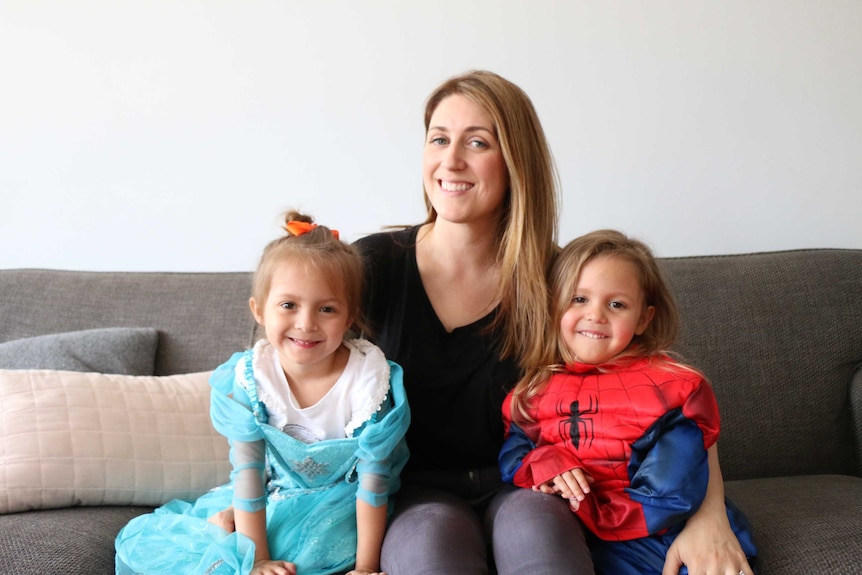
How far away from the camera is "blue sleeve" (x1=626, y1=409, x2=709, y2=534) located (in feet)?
4.91

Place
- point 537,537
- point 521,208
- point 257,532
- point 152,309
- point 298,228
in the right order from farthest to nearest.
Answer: point 152,309 → point 521,208 → point 298,228 → point 257,532 → point 537,537

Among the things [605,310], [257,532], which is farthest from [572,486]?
[257,532]

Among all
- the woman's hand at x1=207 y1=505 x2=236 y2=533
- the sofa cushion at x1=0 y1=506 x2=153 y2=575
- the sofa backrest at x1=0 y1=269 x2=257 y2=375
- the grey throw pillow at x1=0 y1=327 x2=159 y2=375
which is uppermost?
the sofa backrest at x1=0 y1=269 x2=257 y2=375

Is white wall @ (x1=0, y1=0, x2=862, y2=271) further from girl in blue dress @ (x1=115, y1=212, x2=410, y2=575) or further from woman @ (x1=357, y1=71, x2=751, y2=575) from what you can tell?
girl in blue dress @ (x1=115, y1=212, x2=410, y2=575)

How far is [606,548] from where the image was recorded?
157 cm

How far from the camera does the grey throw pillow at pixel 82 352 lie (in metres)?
2.03

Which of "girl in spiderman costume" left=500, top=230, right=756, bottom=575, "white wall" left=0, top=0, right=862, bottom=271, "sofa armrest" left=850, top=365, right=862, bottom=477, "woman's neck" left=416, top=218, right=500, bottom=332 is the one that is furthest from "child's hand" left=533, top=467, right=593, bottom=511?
"white wall" left=0, top=0, right=862, bottom=271

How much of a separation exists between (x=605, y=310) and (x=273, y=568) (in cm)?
80

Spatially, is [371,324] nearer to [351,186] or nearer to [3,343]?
[351,186]

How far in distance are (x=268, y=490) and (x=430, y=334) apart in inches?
18.2

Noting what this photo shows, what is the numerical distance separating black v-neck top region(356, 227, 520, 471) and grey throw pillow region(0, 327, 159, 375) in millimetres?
690

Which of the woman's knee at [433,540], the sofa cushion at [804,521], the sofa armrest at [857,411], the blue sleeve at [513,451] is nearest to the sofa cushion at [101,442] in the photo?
the woman's knee at [433,540]

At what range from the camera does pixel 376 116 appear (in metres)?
2.50

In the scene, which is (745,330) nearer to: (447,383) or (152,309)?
(447,383)
